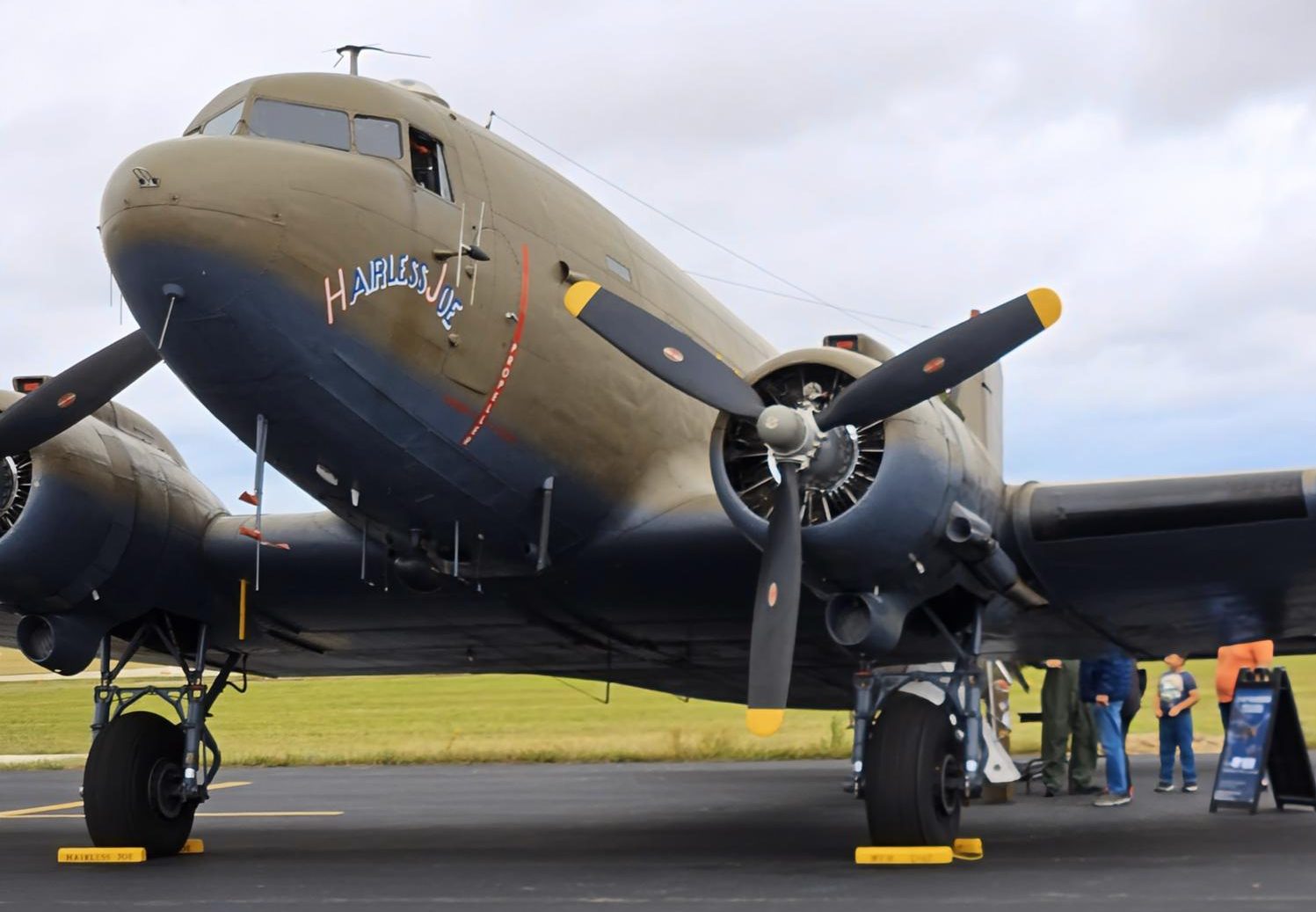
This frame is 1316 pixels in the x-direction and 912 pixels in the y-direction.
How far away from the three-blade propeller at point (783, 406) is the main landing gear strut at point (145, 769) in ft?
16.1

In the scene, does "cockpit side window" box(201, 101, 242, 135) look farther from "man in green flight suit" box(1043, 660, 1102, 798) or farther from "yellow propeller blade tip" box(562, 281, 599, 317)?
"man in green flight suit" box(1043, 660, 1102, 798)

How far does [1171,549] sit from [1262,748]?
3.98 metres

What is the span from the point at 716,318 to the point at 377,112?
4.77m

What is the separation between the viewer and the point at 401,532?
36.1 feet

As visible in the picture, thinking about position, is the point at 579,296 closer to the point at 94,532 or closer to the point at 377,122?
the point at 377,122

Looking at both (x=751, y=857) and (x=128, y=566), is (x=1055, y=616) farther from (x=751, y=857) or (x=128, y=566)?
(x=128, y=566)

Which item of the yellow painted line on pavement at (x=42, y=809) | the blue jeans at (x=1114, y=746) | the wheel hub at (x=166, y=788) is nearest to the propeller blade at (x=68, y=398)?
the wheel hub at (x=166, y=788)

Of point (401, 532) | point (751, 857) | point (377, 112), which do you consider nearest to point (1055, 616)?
point (751, 857)

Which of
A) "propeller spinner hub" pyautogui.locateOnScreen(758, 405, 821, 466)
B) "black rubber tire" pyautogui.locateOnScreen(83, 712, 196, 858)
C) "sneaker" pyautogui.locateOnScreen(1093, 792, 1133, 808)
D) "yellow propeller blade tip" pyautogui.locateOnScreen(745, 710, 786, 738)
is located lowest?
"black rubber tire" pyautogui.locateOnScreen(83, 712, 196, 858)

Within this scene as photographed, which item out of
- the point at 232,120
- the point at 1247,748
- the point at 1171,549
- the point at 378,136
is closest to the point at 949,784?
the point at 1171,549

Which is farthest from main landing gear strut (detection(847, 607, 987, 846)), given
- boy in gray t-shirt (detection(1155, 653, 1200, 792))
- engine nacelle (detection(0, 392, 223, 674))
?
boy in gray t-shirt (detection(1155, 653, 1200, 792))

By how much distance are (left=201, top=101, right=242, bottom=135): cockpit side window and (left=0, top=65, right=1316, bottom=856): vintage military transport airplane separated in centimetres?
4

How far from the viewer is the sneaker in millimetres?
15081

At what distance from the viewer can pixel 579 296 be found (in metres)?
10.2
